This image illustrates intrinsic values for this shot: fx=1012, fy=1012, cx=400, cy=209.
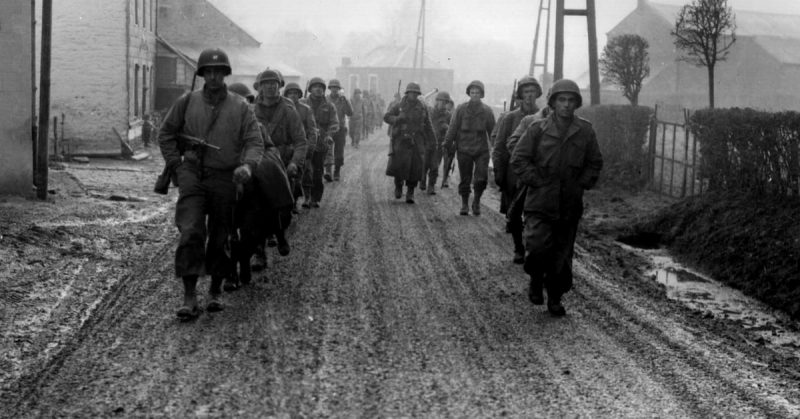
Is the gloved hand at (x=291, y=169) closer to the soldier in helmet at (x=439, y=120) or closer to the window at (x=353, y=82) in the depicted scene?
the soldier in helmet at (x=439, y=120)

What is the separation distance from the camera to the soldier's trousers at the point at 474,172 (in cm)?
1439

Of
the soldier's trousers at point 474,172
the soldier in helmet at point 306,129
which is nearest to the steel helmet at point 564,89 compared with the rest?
the soldier in helmet at point 306,129

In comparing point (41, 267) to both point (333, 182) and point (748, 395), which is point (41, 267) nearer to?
point (748, 395)

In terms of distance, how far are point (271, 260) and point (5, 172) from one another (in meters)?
6.00

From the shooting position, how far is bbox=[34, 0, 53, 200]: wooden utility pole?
14.1 metres

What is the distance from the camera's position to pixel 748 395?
5.85 m

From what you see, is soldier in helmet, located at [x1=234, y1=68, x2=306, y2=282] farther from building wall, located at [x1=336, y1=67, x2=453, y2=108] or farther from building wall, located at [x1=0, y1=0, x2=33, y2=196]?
building wall, located at [x1=336, y1=67, x2=453, y2=108]

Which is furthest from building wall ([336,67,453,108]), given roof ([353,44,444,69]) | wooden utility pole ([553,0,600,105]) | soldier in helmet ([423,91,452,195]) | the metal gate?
the metal gate

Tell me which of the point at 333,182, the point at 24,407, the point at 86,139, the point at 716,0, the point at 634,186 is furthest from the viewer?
the point at 716,0

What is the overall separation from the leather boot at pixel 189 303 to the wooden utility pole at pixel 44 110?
7459mm

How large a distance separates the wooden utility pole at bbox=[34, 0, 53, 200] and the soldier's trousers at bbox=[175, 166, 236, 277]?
7.17m

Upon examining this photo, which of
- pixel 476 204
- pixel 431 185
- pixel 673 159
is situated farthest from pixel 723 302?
pixel 431 185

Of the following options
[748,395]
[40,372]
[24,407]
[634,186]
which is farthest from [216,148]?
[634,186]

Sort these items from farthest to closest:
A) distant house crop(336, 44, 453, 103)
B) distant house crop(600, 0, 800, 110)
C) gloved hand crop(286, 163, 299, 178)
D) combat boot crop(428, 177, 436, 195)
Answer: distant house crop(336, 44, 453, 103), distant house crop(600, 0, 800, 110), combat boot crop(428, 177, 436, 195), gloved hand crop(286, 163, 299, 178)
